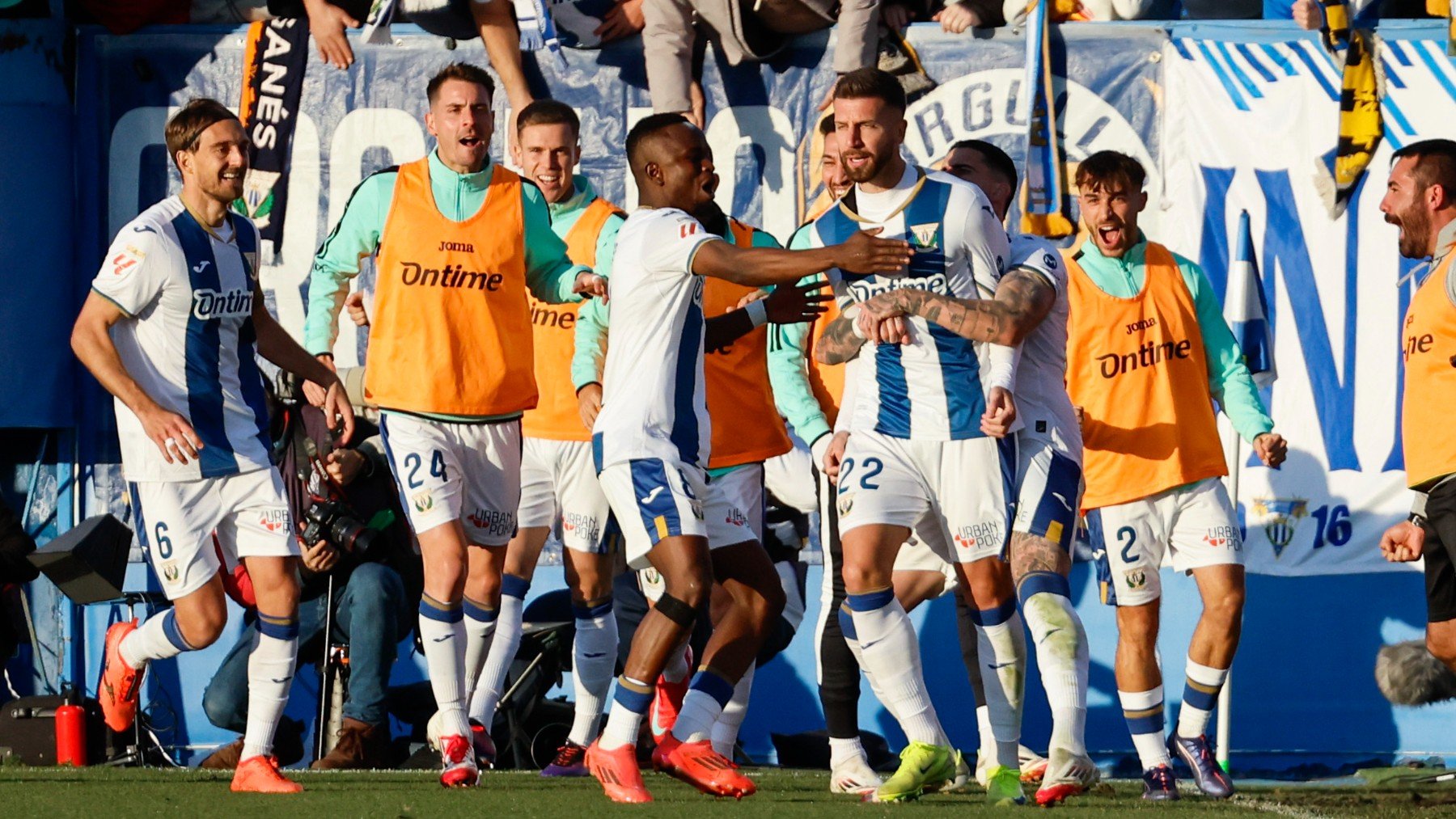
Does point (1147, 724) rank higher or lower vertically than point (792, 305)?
lower

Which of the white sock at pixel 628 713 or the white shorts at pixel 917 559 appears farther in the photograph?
the white shorts at pixel 917 559

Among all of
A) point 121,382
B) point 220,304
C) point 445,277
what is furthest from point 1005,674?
point 121,382

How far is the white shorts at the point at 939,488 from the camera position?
6871 millimetres

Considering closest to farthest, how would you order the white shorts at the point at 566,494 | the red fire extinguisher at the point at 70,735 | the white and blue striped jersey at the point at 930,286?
the white and blue striped jersey at the point at 930,286, the white shorts at the point at 566,494, the red fire extinguisher at the point at 70,735

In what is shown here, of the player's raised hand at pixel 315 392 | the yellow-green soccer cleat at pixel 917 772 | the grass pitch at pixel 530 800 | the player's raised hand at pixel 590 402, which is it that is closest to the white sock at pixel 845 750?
the grass pitch at pixel 530 800

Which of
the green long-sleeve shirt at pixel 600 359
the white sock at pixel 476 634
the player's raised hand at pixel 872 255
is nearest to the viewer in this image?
the player's raised hand at pixel 872 255

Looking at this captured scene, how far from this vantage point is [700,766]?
6844 mm

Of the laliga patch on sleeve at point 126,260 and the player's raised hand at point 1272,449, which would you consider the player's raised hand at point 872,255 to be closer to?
the player's raised hand at point 1272,449

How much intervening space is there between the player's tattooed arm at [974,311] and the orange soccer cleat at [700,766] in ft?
4.95

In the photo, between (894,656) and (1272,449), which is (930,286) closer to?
(894,656)

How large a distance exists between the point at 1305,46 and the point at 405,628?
17.4ft

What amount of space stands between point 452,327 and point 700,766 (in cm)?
203

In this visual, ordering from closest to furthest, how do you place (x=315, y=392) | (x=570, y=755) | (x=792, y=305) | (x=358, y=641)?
1. (x=792, y=305)
2. (x=315, y=392)
3. (x=570, y=755)
4. (x=358, y=641)

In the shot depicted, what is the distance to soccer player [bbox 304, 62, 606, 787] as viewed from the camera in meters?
7.65
